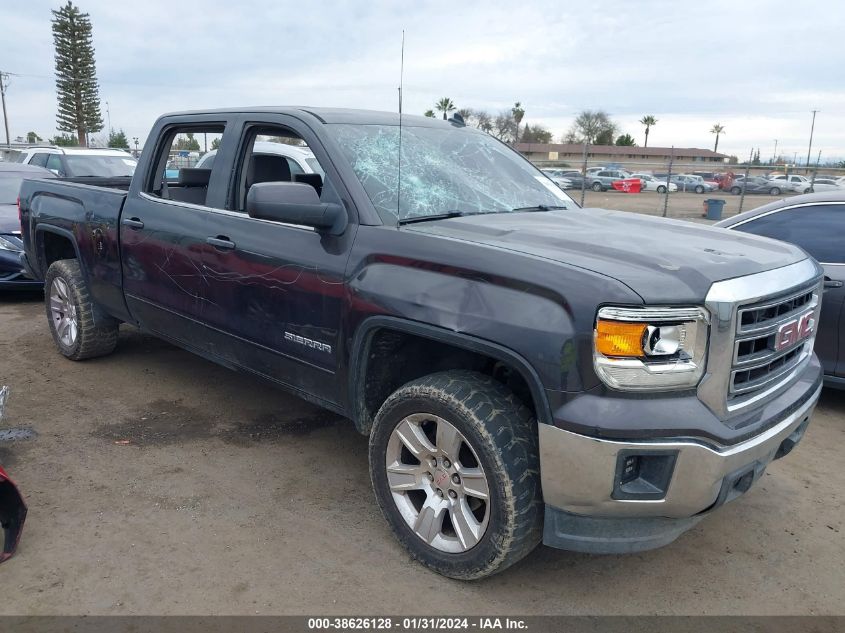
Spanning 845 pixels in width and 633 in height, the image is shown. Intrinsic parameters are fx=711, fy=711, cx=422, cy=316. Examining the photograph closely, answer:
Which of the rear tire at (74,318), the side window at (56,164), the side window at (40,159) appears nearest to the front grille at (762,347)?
the rear tire at (74,318)

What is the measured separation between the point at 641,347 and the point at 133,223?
3.46 meters

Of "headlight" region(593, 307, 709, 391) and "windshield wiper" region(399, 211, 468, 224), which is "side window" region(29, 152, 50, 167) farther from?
"headlight" region(593, 307, 709, 391)

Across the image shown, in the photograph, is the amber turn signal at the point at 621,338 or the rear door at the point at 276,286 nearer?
the amber turn signal at the point at 621,338

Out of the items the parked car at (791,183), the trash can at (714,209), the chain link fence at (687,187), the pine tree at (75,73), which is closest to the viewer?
the trash can at (714,209)

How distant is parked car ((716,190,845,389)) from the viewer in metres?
4.78

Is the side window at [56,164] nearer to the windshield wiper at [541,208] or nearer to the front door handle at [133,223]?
the front door handle at [133,223]

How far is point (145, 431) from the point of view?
176 inches

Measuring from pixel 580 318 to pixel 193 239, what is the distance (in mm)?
2505

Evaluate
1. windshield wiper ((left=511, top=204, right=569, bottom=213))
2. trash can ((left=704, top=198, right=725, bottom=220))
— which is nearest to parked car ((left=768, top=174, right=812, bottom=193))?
trash can ((left=704, top=198, right=725, bottom=220))

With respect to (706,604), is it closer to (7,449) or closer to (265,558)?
(265,558)

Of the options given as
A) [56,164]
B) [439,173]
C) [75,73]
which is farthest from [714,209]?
[75,73]

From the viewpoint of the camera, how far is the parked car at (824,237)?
15.7 feet

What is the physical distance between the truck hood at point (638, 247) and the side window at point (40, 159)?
13.4 meters

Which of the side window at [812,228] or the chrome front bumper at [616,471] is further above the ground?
the side window at [812,228]
